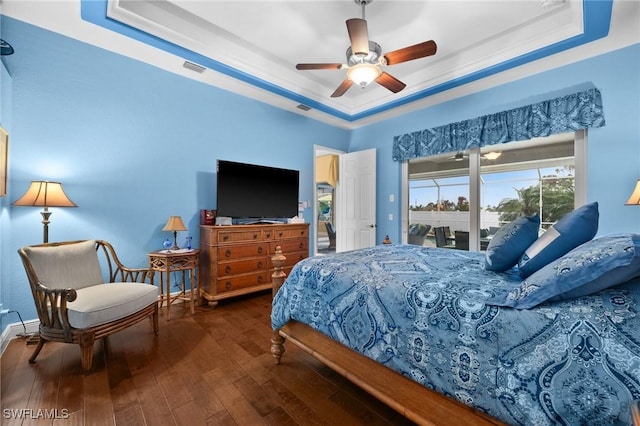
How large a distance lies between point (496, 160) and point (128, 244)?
4.70m

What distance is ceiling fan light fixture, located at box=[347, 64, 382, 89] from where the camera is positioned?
8.17 feet

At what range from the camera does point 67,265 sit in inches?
85.0

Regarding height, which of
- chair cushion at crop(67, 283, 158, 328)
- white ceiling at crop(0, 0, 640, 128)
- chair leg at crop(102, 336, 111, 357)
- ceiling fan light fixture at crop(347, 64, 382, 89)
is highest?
white ceiling at crop(0, 0, 640, 128)

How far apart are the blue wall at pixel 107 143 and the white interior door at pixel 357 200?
2.03 metres

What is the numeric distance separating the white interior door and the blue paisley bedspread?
3.12 metres

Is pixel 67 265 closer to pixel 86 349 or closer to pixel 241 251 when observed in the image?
pixel 86 349

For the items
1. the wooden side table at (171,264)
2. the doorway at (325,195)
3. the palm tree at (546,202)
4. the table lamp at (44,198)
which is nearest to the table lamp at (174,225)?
the wooden side table at (171,264)

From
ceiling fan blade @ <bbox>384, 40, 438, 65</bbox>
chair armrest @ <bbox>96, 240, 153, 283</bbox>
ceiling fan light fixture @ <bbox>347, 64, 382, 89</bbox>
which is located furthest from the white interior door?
chair armrest @ <bbox>96, 240, 153, 283</bbox>

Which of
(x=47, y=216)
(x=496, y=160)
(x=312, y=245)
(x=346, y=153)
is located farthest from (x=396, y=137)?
(x=47, y=216)

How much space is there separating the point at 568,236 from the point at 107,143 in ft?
12.5

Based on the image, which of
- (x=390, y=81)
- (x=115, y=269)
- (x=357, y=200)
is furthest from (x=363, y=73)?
(x=115, y=269)

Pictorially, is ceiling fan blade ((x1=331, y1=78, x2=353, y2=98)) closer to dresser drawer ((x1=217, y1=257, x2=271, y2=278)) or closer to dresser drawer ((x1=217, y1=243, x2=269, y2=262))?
dresser drawer ((x1=217, y1=243, x2=269, y2=262))

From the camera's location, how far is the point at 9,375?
175 centimetres

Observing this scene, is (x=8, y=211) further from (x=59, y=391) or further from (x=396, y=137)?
(x=396, y=137)
